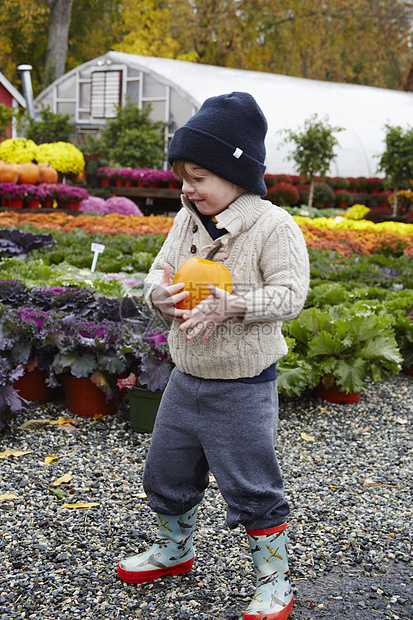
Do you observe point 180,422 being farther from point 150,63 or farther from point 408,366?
point 150,63

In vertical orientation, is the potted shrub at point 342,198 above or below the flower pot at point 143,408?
above

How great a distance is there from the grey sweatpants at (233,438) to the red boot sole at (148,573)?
1.39 ft

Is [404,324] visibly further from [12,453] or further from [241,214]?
[241,214]

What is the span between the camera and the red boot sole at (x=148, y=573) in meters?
2.28

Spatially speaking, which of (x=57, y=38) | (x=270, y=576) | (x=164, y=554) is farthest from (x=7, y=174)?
(x=57, y=38)

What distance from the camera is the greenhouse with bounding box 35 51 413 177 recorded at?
18.3 m

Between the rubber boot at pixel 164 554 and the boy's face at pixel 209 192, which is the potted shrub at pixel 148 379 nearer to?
the rubber boot at pixel 164 554

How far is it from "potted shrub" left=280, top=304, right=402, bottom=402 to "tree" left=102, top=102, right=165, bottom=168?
13330 millimetres

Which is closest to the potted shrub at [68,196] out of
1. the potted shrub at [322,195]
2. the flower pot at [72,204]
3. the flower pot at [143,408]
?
the flower pot at [72,204]

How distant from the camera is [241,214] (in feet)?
6.37

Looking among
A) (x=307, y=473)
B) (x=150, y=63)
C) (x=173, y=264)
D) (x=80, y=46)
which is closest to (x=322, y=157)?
(x=150, y=63)

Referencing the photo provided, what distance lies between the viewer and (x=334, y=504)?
2.96 meters

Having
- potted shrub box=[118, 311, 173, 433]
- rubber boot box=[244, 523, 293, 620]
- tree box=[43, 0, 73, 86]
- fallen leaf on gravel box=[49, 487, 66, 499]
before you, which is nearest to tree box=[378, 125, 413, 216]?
potted shrub box=[118, 311, 173, 433]

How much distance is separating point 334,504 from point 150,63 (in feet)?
60.8
